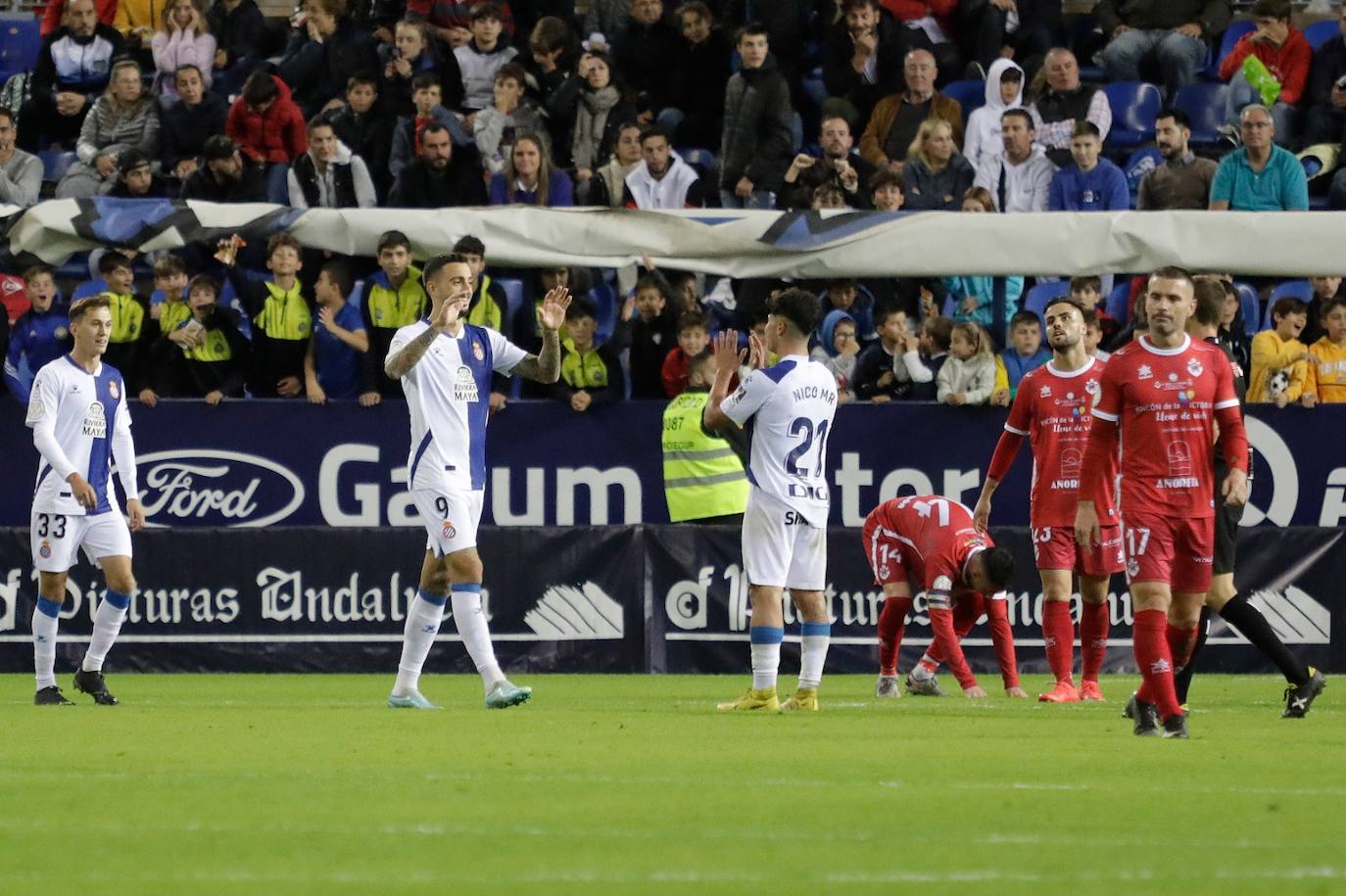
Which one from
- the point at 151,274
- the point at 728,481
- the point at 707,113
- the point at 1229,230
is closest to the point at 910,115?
the point at 707,113

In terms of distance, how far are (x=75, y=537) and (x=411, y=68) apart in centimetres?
834

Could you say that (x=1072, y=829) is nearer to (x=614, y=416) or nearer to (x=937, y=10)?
(x=614, y=416)

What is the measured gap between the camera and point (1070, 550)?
13406 millimetres

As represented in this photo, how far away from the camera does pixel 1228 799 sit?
755cm

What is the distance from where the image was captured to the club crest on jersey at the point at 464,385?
12008 millimetres

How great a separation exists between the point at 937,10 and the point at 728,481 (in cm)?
704

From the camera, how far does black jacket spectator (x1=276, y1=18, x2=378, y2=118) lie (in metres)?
21.2

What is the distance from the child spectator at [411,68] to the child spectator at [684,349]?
13.6ft

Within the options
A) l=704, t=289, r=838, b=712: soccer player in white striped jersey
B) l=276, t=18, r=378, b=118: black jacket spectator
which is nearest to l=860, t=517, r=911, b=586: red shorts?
l=704, t=289, r=838, b=712: soccer player in white striped jersey

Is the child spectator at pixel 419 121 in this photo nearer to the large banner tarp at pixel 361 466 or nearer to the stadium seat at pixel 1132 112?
the large banner tarp at pixel 361 466

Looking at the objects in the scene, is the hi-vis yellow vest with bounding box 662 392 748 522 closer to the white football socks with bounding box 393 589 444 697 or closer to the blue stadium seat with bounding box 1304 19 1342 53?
the white football socks with bounding box 393 589 444 697

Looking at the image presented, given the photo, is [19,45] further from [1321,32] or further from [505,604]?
[1321,32]

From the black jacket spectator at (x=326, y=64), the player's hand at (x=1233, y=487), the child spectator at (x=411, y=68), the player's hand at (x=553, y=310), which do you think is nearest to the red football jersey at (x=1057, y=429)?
the player's hand at (x=1233, y=487)

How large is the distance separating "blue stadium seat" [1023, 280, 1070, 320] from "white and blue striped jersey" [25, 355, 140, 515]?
8103mm
